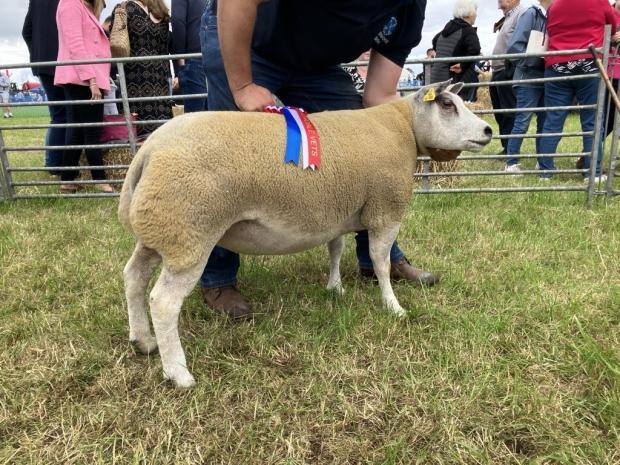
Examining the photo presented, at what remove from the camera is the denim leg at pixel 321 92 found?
111 inches

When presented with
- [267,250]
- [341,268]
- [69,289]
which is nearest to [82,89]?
[69,289]

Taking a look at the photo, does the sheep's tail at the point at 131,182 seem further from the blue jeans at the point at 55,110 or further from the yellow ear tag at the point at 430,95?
the blue jeans at the point at 55,110

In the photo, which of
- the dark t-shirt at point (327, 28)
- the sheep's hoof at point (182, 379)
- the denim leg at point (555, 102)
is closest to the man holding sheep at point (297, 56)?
the dark t-shirt at point (327, 28)

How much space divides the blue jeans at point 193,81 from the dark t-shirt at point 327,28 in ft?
10.5

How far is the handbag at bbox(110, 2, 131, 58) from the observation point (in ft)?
17.7

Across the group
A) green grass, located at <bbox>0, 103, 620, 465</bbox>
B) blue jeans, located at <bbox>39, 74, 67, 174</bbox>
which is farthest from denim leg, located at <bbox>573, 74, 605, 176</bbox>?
blue jeans, located at <bbox>39, 74, 67, 174</bbox>

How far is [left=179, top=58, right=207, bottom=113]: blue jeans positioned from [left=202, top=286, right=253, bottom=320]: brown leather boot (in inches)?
130

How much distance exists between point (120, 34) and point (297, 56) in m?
3.65

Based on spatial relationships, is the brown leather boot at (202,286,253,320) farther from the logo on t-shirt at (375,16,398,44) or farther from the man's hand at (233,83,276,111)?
the logo on t-shirt at (375,16,398,44)

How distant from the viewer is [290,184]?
2168 mm

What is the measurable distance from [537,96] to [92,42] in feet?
17.0

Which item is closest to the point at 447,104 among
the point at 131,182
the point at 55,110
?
the point at 131,182

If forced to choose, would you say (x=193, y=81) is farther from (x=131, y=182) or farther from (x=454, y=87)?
(x=131, y=182)

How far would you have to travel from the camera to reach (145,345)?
2.33 m
